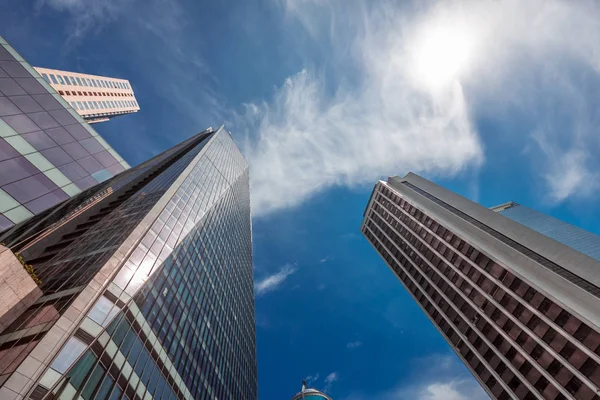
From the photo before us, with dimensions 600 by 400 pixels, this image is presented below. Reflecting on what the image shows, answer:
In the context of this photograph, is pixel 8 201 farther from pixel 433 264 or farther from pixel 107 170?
pixel 433 264

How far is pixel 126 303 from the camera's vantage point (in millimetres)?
27188

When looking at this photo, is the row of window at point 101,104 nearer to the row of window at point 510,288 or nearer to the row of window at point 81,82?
the row of window at point 81,82

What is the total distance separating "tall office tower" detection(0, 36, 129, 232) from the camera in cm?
1761

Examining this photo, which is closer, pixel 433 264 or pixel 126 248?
pixel 126 248

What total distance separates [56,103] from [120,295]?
16871 millimetres

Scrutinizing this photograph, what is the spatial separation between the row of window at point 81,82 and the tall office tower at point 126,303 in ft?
163

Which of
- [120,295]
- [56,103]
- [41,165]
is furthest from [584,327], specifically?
[56,103]

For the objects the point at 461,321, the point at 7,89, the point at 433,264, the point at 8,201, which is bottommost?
the point at 8,201

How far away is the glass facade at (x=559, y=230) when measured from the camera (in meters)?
57.1

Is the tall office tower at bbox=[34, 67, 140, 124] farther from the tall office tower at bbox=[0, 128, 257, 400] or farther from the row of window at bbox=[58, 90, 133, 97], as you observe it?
the tall office tower at bbox=[0, 128, 257, 400]

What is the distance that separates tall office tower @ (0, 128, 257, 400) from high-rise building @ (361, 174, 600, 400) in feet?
144

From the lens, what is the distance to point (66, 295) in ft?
74.0

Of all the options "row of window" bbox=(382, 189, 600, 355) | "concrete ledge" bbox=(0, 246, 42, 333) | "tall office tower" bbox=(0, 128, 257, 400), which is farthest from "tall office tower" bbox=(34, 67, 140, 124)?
"row of window" bbox=(382, 189, 600, 355)

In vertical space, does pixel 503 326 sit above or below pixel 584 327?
above
